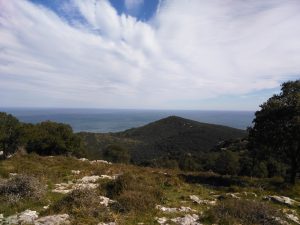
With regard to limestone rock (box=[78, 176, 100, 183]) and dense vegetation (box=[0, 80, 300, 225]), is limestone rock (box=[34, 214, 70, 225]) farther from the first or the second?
limestone rock (box=[78, 176, 100, 183])

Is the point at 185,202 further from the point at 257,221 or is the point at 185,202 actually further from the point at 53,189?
the point at 53,189

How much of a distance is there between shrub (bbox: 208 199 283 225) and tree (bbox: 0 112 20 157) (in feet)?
104

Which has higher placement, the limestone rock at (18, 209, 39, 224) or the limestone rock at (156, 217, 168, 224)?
the limestone rock at (156, 217, 168, 224)

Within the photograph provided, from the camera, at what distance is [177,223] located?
12875 millimetres

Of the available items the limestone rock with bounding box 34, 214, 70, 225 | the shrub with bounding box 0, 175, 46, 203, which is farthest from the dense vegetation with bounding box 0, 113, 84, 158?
the limestone rock with bounding box 34, 214, 70, 225

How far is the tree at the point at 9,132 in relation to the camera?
128ft

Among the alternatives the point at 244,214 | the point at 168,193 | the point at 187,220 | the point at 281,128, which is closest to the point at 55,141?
the point at 281,128

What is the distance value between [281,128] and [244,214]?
1508cm

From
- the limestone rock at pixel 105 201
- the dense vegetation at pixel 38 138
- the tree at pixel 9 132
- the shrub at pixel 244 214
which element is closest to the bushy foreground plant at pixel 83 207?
the limestone rock at pixel 105 201

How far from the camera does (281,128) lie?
26.8m

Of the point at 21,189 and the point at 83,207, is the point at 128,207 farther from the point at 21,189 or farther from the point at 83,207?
the point at 21,189

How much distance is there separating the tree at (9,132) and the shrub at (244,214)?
3168cm

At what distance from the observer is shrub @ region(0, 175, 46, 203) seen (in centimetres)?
1515

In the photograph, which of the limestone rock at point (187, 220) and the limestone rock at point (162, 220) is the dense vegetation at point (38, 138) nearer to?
the limestone rock at point (162, 220)
